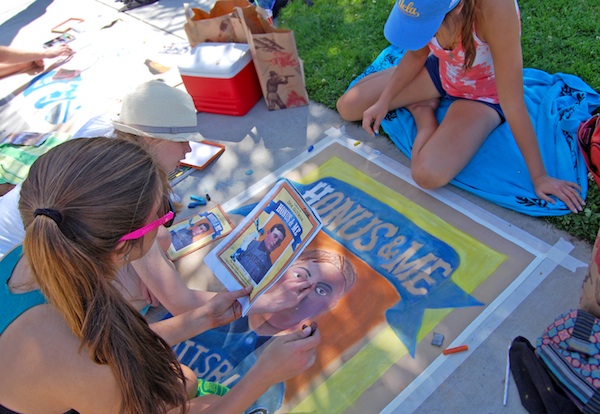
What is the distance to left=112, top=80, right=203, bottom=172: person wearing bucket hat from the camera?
6.13ft

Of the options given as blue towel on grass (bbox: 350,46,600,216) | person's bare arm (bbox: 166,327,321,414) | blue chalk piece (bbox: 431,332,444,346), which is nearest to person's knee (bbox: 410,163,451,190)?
blue towel on grass (bbox: 350,46,600,216)

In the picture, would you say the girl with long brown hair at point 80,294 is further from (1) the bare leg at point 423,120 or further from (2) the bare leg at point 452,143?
(1) the bare leg at point 423,120

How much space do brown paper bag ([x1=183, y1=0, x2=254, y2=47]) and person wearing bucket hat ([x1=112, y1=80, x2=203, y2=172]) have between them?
45.7 inches

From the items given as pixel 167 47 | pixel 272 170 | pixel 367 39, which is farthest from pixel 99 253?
pixel 167 47

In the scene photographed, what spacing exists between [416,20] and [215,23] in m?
1.44

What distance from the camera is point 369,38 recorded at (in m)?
3.32

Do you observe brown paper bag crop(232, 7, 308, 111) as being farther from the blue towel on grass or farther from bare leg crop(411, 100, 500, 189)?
bare leg crop(411, 100, 500, 189)

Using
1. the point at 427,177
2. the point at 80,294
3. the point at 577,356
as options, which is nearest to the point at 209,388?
the point at 80,294

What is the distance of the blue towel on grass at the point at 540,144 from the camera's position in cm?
216

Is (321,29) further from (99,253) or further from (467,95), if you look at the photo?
(99,253)

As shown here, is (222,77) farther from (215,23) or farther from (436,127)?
(436,127)

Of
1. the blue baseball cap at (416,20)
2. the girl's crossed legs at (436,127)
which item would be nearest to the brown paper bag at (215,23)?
the girl's crossed legs at (436,127)

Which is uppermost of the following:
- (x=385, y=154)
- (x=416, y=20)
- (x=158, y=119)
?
(x=416, y=20)

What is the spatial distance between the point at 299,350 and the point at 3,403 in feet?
2.58
